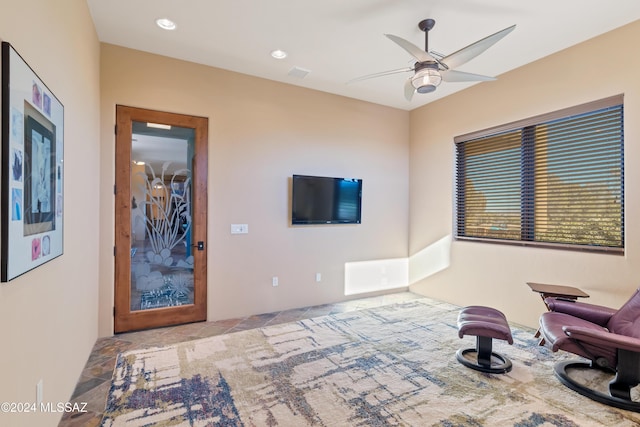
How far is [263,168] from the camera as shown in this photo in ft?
14.5

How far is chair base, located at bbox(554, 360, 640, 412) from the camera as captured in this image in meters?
2.30

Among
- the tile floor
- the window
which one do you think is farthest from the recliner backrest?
the tile floor

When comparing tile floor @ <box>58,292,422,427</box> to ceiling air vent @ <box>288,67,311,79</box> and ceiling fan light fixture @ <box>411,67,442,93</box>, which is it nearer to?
ceiling fan light fixture @ <box>411,67,442,93</box>

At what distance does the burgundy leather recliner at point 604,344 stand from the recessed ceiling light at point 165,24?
14.6 ft

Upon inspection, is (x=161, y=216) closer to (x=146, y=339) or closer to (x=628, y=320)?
(x=146, y=339)

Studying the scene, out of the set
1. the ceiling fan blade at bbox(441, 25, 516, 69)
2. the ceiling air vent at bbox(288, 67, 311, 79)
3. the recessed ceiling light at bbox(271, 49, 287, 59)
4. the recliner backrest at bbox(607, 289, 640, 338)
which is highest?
the recessed ceiling light at bbox(271, 49, 287, 59)

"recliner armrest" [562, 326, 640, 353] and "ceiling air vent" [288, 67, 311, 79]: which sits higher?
"ceiling air vent" [288, 67, 311, 79]

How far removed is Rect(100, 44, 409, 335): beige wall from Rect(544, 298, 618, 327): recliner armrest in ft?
8.82

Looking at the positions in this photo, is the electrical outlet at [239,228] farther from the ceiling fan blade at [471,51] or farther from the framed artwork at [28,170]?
the ceiling fan blade at [471,51]

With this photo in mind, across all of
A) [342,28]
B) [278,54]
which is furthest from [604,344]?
[278,54]

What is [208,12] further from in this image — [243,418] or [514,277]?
[514,277]

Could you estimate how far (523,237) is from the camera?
13.6ft

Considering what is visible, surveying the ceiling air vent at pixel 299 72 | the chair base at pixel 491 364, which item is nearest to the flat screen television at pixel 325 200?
the ceiling air vent at pixel 299 72

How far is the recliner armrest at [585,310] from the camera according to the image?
2.88 meters
